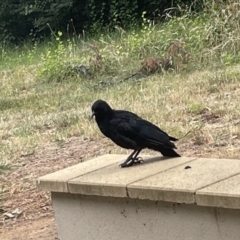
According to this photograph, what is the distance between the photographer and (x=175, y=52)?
1071 centimetres

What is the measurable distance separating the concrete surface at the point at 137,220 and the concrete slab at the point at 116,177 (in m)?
0.06

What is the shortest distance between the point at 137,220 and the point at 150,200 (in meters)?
0.18

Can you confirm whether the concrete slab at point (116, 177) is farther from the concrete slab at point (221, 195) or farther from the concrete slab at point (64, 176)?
the concrete slab at point (221, 195)

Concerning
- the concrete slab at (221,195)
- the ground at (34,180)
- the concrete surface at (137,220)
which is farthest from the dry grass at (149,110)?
the concrete slab at (221,195)

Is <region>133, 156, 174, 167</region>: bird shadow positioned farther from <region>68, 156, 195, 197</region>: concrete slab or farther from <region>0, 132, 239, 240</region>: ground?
<region>0, 132, 239, 240</region>: ground

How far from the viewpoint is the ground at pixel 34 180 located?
501 cm

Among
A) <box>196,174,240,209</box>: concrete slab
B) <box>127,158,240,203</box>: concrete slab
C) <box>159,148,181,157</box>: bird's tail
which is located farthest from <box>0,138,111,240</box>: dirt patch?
<box>196,174,240,209</box>: concrete slab

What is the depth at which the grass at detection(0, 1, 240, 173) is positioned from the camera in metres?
7.05

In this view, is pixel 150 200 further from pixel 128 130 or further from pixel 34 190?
pixel 34 190

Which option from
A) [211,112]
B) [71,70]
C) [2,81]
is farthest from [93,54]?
[211,112]

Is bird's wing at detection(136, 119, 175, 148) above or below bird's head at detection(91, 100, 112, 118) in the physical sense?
below

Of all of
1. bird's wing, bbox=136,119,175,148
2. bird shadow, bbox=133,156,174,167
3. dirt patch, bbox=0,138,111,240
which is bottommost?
dirt patch, bbox=0,138,111,240

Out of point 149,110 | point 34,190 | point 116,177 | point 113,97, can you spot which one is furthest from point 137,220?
point 113,97

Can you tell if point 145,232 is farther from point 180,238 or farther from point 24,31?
point 24,31
